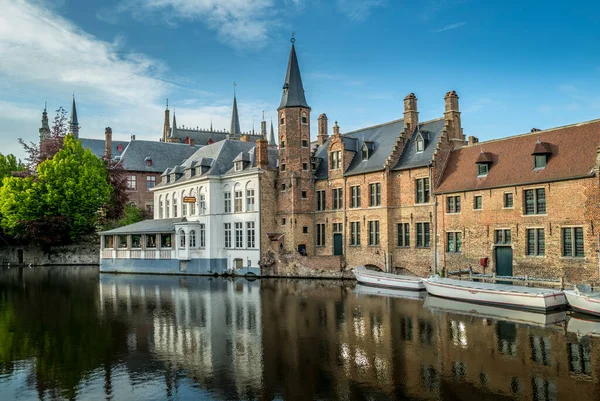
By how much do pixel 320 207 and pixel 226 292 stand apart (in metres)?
13.3

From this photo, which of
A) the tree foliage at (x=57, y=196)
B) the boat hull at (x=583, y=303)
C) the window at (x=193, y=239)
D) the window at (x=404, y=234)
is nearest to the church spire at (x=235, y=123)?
the tree foliage at (x=57, y=196)

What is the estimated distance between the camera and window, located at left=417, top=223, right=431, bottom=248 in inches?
1431

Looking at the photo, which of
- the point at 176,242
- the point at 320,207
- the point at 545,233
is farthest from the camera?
the point at 176,242

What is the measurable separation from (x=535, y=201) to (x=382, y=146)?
13.5m

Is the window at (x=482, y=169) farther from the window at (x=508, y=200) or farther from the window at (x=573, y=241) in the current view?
the window at (x=573, y=241)

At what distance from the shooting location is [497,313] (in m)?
24.9

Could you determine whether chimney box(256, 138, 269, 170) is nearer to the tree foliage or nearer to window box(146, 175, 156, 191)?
the tree foliage

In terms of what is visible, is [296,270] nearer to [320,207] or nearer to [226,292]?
[320,207]

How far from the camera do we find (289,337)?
19953mm

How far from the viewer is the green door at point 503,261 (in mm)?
31359

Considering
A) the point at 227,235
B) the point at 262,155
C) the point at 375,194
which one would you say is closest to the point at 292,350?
the point at 375,194

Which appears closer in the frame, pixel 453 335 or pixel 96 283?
pixel 453 335

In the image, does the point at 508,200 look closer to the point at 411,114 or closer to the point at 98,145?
the point at 411,114

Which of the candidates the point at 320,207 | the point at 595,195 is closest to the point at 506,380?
the point at 595,195
